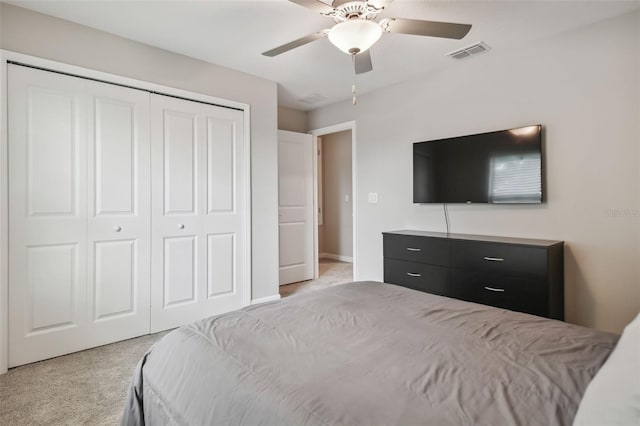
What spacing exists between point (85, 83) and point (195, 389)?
262cm

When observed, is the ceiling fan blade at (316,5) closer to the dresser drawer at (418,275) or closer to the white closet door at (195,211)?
the white closet door at (195,211)

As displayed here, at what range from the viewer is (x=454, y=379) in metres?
0.97

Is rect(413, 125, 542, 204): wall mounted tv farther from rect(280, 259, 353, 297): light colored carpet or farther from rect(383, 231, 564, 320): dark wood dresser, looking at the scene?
rect(280, 259, 353, 297): light colored carpet

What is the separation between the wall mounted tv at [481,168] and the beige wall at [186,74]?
1.65 meters

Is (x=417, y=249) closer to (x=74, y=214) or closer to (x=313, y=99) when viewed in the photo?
(x=313, y=99)

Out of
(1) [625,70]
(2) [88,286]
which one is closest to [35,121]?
(2) [88,286]

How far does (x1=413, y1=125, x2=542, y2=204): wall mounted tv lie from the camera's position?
281cm

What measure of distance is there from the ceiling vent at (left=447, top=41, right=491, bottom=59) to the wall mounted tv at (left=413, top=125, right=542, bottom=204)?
74cm

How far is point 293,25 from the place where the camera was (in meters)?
2.55

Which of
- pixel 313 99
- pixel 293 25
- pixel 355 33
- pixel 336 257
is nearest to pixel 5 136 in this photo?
pixel 293 25

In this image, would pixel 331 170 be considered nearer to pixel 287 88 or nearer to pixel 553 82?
pixel 287 88

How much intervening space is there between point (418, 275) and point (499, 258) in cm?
76

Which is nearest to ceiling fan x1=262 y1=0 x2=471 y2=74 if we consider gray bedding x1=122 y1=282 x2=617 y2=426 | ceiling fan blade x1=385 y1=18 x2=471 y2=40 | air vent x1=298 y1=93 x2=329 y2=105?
ceiling fan blade x1=385 y1=18 x2=471 y2=40

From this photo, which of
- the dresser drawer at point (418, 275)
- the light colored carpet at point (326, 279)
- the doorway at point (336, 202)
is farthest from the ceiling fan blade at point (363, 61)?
the doorway at point (336, 202)
